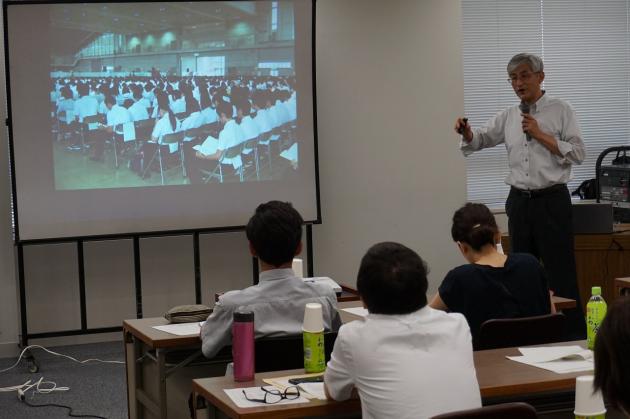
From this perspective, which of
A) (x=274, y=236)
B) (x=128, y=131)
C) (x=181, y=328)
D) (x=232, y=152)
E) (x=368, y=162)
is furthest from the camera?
(x=368, y=162)

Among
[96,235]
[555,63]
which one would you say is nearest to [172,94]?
[96,235]

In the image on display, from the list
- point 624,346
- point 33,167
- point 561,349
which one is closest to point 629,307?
point 624,346

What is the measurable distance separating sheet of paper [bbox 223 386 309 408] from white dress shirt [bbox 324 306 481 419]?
0.12m

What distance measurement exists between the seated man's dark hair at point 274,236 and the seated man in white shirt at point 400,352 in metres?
0.75

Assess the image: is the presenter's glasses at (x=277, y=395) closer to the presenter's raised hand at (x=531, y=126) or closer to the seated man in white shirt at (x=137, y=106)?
the presenter's raised hand at (x=531, y=126)

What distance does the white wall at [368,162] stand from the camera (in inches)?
250

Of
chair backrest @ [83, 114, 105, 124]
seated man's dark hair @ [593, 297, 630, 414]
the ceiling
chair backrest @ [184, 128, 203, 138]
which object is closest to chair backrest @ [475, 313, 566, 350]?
seated man's dark hair @ [593, 297, 630, 414]

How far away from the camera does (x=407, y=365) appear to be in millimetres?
2160

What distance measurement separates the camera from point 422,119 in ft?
22.5

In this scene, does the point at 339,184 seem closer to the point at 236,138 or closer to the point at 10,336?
the point at 236,138

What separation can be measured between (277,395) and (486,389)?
55 centimetres

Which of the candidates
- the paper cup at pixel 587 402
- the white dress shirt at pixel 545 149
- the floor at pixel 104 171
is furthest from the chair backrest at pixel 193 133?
the paper cup at pixel 587 402

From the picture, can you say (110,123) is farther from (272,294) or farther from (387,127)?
(272,294)

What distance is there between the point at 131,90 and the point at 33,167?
2.61ft
